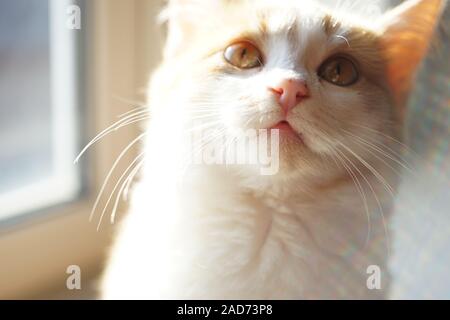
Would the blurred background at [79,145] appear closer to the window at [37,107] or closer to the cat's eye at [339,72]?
the window at [37,107]

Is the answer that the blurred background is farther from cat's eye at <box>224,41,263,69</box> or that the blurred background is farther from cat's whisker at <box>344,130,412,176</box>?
cat's eye at <box>224,41,263,69</box>

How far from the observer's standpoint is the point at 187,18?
34.5 inches

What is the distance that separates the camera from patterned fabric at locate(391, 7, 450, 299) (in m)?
0.91

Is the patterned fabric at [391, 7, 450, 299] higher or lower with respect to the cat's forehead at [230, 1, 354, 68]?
lower

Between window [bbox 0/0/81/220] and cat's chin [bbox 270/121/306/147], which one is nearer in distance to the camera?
cat's chin [bbox 270/121/306/147]

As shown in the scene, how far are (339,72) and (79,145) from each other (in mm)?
495

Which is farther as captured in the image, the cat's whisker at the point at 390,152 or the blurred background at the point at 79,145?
the blurred background at the point at 79,145

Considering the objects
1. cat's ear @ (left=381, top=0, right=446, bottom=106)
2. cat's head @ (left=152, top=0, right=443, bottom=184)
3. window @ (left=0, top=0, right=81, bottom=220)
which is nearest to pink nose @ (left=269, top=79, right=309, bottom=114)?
cat's head @ (left=152, top=0, right=443, bottom=184)

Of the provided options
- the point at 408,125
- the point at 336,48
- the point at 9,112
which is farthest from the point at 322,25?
the point at 9,112

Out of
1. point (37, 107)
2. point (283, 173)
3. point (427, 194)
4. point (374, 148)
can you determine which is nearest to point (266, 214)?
point (283, 173)

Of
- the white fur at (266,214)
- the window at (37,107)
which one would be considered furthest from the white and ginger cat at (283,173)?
the window at (37,107)

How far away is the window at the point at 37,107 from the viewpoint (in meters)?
0.90

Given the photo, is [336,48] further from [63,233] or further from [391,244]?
[63,233]
